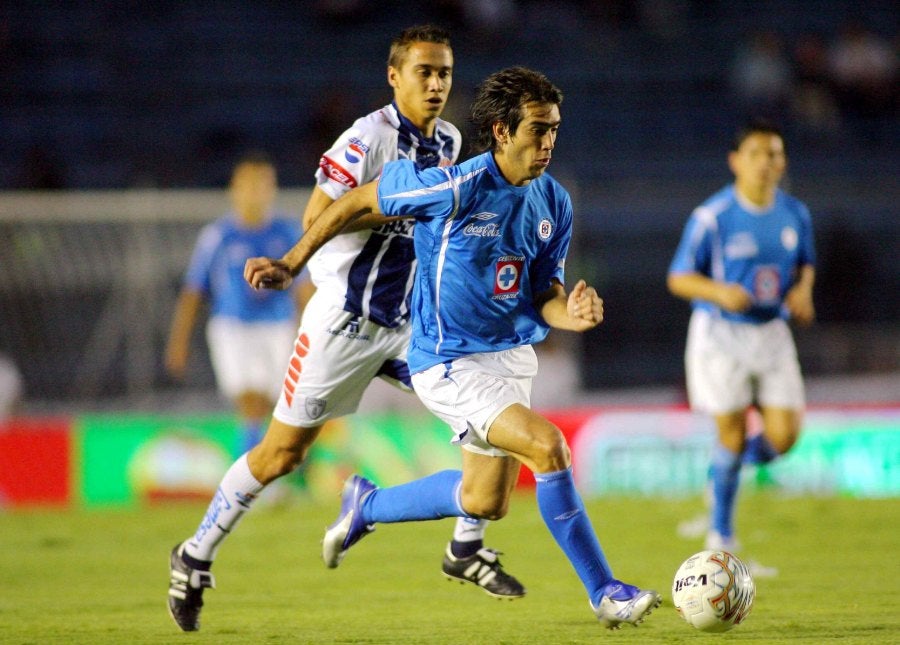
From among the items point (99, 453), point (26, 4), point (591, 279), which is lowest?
point (99, 453)

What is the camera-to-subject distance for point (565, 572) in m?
7.62

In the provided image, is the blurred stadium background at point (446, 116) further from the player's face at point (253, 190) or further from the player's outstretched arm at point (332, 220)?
the player's outstretched arm at point (332, 220)

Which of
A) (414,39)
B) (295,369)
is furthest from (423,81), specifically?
(295,369)

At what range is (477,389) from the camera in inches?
207

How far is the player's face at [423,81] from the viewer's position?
5.82 meters

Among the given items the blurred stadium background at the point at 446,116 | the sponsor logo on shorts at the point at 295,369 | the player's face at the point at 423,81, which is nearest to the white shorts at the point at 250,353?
the blurred stadium background at the point at 446,116

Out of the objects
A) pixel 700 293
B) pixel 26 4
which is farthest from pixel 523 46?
pixel 700 293

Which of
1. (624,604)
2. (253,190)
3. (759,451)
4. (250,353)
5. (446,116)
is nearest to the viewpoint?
(624,604)

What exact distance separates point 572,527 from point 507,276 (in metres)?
1.01

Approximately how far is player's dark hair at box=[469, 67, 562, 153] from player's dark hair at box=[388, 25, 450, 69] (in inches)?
24.7

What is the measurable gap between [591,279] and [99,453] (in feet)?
18.1

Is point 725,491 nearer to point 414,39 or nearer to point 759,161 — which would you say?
point 759,161

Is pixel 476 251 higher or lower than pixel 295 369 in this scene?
higher

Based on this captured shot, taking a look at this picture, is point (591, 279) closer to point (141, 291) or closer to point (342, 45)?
point (141, 291)
